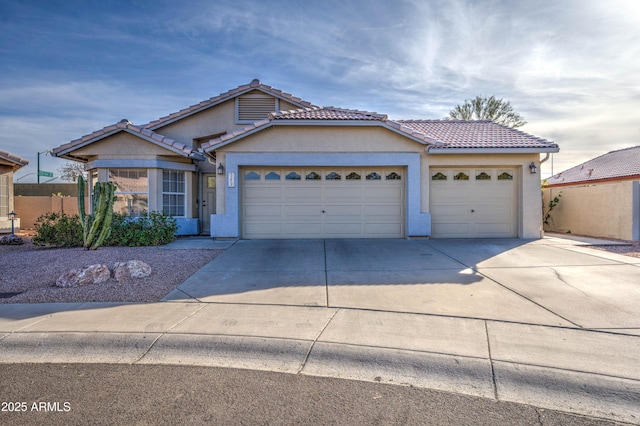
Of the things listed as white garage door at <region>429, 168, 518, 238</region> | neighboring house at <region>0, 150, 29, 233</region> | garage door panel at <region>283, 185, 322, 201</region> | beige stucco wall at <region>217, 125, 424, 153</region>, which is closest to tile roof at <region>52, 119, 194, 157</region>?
beige stucco wall at <region>217, 125, 424, 153</region>

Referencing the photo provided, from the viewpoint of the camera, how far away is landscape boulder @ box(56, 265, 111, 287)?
727cm

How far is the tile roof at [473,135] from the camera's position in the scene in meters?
12.5

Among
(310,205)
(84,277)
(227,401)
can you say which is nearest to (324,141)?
(310,205)

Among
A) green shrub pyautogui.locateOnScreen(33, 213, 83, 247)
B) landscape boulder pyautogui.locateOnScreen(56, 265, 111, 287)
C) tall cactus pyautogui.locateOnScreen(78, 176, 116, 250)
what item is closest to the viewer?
landscape boulder pyautogui.locateOnScreen(56, 265, 111, 287)

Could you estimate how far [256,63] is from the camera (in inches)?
577

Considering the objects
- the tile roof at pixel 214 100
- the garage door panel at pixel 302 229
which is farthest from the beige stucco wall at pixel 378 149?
the tile roof at pixel 214 100

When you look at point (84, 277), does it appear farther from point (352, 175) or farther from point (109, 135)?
point (352, 175)

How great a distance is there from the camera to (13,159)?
614 inches

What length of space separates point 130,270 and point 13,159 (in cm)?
1208

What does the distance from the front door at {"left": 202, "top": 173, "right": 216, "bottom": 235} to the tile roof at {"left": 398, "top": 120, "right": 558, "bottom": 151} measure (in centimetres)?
837

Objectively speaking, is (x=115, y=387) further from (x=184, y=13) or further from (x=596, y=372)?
(x=184, y=13)

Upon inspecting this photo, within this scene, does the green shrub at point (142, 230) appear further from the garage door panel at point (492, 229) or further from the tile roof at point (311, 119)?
the garage door panel at point (492, 229)

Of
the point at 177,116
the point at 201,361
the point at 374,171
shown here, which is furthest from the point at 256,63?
the point at 201,361

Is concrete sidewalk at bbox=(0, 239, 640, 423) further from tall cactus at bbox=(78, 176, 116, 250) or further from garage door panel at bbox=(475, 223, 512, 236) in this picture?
garage door panel at bbox=(475, 223, 512, 236)
